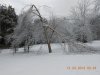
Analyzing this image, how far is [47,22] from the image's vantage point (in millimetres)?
12656

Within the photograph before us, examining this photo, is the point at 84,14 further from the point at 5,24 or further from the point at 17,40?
the point at 17,40

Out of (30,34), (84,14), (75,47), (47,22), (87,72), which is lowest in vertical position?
(87,72)

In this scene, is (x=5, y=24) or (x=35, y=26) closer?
(x=35, y=26)

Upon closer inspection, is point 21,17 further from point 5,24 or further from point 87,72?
point 87,72

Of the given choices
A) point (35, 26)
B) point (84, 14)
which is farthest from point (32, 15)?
point (84, 14)

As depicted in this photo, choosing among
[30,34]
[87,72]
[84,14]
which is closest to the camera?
[87,72]

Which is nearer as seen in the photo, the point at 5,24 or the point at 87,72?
the point at 87,72

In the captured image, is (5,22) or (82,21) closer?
(5,22)

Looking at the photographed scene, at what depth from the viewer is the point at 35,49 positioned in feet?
45.9

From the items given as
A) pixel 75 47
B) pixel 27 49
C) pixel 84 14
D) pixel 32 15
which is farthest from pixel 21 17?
pixel 84 14

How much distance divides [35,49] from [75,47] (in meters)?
5.23

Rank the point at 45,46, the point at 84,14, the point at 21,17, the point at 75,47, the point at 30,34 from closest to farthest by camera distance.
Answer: the point at 75,47 → the point at 21,17 → the point at 30,34 → the point at 45,46 → the point at 84,14

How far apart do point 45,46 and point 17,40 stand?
2284mm

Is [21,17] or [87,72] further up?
[21,17]
